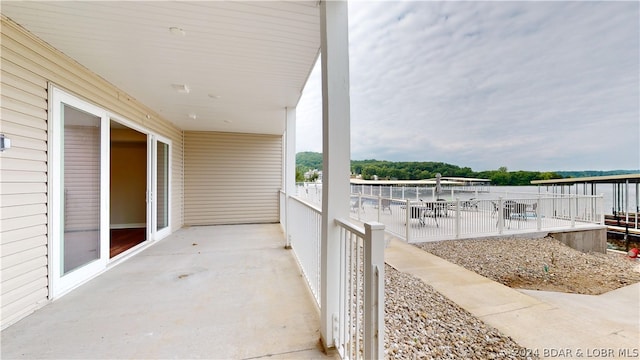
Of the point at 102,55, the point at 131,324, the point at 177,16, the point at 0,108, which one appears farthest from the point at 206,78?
the point at 131,324

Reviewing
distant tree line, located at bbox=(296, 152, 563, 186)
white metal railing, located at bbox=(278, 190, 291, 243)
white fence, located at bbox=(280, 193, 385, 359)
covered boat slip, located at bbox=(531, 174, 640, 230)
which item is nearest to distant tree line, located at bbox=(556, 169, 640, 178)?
distant tree line, located at bbox=(296, 152, 563, 186)

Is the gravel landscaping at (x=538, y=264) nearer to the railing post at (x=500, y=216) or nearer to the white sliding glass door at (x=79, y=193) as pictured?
the railing post at (x=500, y=216)

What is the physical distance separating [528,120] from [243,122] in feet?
65.9

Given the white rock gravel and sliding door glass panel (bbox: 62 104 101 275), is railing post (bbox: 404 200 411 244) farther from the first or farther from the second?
sliding door glass panel (bbox: 62 104 101 275)

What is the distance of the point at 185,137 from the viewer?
6516 millimetres

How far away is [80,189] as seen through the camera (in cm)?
296

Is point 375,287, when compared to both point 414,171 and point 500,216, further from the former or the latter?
point 414,171

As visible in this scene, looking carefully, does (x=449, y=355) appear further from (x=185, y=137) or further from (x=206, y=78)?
(x=185, y=137)

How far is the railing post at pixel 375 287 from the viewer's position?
1110 millimetres

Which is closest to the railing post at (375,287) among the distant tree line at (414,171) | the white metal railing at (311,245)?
the white metal railing at (311,245)

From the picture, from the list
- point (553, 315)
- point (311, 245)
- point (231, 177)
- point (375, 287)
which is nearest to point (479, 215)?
point (553, 315)

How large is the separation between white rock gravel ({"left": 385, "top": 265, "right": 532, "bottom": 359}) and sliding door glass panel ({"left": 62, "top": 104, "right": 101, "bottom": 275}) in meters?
3.60

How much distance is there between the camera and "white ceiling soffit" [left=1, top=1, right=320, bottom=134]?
75.8 inches

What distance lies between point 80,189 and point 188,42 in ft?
7.46
